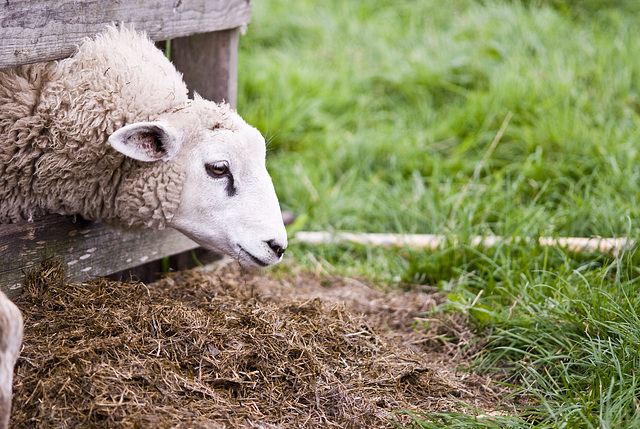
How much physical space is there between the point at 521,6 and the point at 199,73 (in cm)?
474

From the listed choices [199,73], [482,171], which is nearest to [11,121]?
[199,73]

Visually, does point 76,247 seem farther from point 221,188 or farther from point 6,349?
point 6,349

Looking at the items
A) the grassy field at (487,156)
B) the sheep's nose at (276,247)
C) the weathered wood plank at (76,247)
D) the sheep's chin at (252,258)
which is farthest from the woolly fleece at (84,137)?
the grassy field at (487,156)

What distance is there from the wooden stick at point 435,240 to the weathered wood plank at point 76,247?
118cm

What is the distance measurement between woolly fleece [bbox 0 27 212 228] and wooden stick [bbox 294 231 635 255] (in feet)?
A: 5.64

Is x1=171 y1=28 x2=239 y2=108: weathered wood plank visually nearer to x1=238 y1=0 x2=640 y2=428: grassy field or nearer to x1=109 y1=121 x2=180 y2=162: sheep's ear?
x1=238 y1=0 x2=640 y2=428: grassy field

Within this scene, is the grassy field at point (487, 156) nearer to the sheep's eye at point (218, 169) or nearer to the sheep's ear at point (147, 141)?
the sheep's eye at point (218, 169)

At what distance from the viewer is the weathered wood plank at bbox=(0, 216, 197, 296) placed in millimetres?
2467

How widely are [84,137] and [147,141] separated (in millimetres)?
247

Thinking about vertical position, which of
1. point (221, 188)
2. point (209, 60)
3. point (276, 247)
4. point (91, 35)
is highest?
point (91, 35)

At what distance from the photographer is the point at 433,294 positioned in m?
3.46

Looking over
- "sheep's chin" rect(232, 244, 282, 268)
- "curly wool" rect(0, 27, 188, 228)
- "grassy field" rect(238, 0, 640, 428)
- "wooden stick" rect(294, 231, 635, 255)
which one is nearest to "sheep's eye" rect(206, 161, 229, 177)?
"curly wool" rect(0, 27, 188, 228)

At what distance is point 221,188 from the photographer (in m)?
2.57

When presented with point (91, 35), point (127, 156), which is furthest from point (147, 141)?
point (91, 35)
